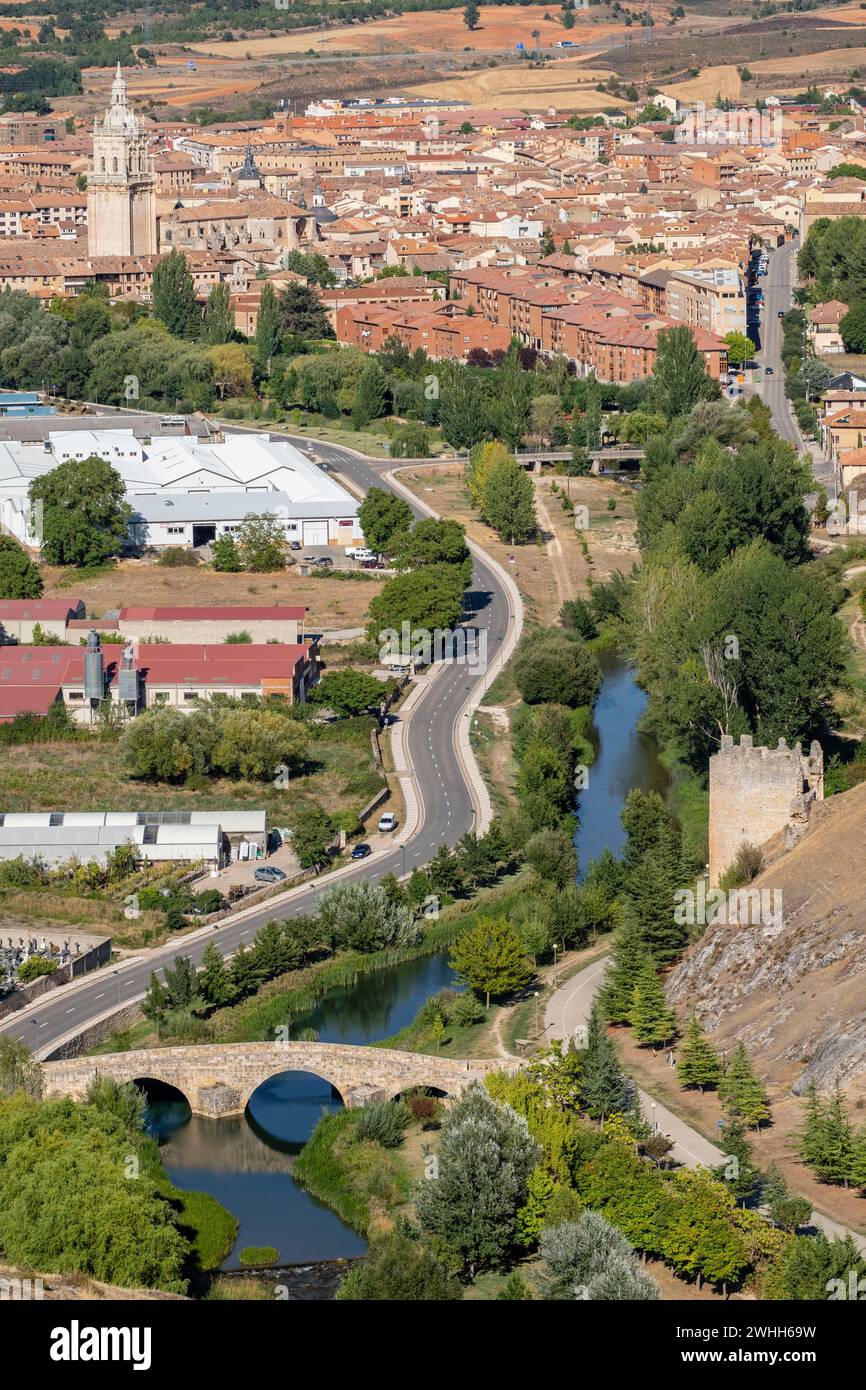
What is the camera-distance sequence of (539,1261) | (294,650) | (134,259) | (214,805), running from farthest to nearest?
(134,259)
(294,650)
(214,805)
(539,1261)

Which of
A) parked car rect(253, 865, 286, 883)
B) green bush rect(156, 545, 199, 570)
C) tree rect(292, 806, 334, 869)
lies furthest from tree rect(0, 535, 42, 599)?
parked car rect(253, 865, 286, 883)

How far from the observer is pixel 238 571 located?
187 feet

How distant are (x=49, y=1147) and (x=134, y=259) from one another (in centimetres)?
6823

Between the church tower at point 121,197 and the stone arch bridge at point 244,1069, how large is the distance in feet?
225

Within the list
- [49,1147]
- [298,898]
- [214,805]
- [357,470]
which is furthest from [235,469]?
[49,1147]

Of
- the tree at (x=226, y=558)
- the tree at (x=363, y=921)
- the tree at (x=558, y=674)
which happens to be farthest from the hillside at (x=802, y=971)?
the tree at (x=226, y=558)

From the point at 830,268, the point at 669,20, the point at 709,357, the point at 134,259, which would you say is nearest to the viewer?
the point at 709,357

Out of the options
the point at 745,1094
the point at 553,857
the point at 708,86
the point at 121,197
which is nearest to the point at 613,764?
the point at 553,857

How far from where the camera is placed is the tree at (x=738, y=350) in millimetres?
75375

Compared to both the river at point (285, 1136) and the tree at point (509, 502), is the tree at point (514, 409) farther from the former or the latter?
the river at point (285, 1136)

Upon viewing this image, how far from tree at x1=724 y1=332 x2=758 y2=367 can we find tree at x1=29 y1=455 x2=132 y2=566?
23073mm

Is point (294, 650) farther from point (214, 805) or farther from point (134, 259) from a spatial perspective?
point (134, 259)

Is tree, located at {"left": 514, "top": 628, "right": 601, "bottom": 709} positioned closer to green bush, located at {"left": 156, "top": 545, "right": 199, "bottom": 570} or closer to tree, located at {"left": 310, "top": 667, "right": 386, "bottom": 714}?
tree, located at {"left": 310, "top": 667, "right": 386, "bottom": 714}

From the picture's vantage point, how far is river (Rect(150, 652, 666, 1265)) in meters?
26.5
